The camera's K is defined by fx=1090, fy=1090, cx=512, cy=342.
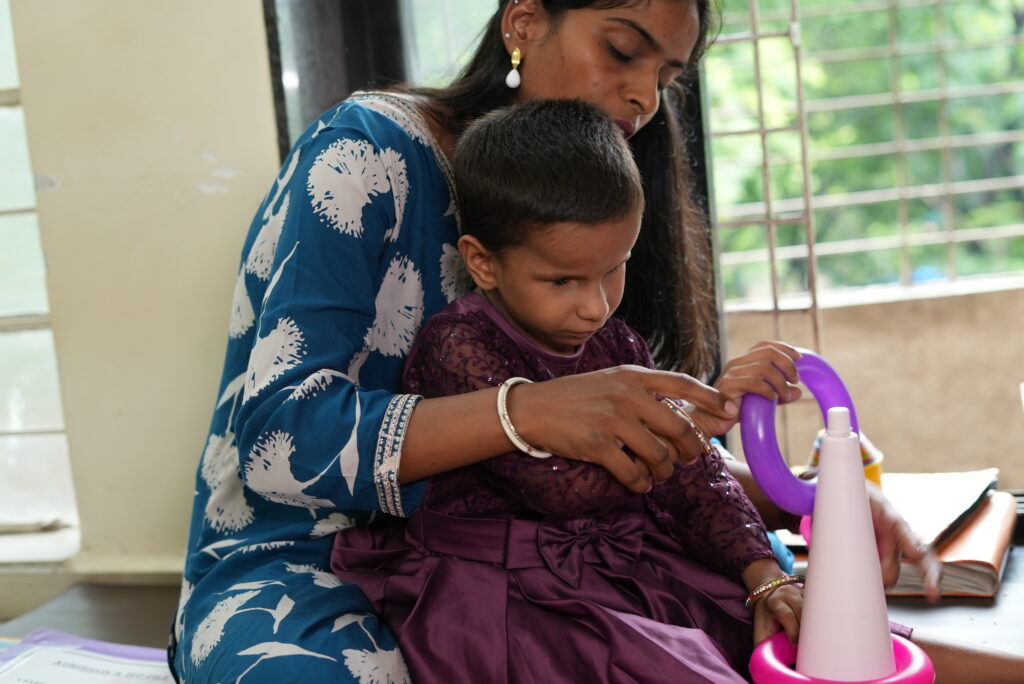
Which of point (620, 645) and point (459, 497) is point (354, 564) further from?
point (620, 645)

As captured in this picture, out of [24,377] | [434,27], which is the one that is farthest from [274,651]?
[24,377]

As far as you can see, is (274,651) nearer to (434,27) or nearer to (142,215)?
(142,215)

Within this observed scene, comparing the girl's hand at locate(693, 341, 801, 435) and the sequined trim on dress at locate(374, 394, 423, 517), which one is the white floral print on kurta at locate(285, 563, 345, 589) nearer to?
the sequined trim on dress at locate(374, 394, 423, 517)

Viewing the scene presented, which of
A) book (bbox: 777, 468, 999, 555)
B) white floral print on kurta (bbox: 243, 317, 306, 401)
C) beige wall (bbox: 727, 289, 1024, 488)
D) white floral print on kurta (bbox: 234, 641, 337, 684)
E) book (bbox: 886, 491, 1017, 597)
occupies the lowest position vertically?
beige wall (bbox: 727, 289, 1024, 488)

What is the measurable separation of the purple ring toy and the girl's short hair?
271 millimetres

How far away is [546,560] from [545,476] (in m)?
0.11

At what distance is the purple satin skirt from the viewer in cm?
118

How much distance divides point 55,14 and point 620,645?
5.67 feet

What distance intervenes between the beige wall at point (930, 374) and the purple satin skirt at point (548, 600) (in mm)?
2996

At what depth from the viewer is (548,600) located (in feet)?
4.03

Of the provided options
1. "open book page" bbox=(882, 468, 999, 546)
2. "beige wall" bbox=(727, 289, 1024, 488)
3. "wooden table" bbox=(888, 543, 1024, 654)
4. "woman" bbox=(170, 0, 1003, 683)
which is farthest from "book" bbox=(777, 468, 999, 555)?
"beige wall" bbox=(727, 289, 1024, 488)

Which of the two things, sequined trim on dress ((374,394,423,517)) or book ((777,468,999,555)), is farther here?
book ((777,468,999,555))

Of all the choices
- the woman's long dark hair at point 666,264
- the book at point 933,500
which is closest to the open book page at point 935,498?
the book at point 933,500

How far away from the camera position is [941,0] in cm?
484
